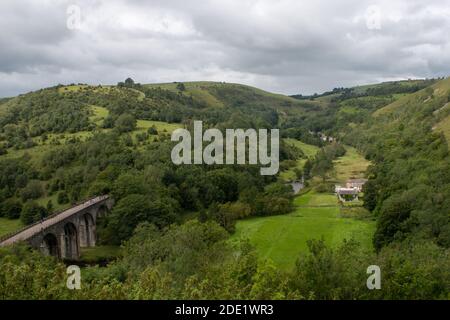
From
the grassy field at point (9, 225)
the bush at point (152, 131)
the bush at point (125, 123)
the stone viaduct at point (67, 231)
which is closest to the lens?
the stone viaduct at point (67, 231)

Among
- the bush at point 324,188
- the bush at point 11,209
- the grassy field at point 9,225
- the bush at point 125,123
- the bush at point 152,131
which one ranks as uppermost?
the bush at point 125,123

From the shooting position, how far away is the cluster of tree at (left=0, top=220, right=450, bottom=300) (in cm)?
2170

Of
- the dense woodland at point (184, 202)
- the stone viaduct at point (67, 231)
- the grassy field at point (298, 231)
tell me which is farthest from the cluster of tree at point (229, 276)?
the grassy field at point (298, 231)

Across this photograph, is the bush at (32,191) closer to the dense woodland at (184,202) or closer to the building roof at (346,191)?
the dense woodland at (184,202)

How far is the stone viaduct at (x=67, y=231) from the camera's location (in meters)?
58.0

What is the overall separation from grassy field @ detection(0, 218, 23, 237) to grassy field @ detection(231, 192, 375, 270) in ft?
133

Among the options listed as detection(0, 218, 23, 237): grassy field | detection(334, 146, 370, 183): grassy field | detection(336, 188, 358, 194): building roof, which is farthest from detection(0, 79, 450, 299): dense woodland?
detection(336, 188, 358, 194): building roof

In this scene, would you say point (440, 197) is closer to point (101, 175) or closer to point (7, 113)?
point (101, 175)

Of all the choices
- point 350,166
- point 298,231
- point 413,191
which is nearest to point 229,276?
point 413,191

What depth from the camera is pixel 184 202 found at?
94.4 meters

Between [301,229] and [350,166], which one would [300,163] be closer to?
[350,166]

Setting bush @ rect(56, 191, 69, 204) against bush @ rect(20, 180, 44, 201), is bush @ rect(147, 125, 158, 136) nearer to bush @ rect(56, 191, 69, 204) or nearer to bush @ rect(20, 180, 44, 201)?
bush @ rect(20, 180, 44, 201)

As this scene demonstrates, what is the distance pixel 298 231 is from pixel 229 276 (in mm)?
48934

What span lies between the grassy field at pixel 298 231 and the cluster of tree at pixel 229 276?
→ 60.3 feet
